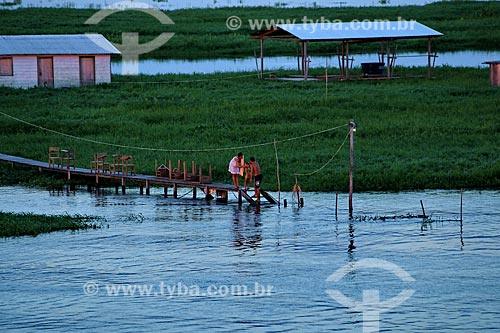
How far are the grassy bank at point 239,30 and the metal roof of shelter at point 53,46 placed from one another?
60.5ft

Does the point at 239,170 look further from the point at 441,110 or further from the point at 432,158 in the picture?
the point at 441,110

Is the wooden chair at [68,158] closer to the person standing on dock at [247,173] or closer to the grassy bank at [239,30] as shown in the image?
the person standing on dock at [247,173]

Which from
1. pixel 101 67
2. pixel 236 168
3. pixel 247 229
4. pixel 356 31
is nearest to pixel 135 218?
pixel 247 229

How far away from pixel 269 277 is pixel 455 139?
21.0 meters

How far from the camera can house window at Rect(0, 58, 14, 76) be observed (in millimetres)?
65750

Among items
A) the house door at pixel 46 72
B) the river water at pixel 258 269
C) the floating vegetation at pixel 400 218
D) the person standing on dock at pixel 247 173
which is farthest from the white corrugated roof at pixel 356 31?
the floating vegetation at pixel 400 218

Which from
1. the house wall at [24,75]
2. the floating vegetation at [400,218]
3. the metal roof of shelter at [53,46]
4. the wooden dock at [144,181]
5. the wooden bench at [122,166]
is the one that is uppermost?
the metal roof of shelter at [53,46]

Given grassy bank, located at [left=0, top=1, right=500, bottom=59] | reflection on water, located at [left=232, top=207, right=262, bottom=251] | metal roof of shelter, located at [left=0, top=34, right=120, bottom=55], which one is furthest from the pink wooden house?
reflection on water, located at [left=232, top=207, right=262, bottom=251]

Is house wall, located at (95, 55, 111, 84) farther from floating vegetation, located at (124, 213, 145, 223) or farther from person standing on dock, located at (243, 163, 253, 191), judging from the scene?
floating vegetation, located at (124, 213, 145, 223)

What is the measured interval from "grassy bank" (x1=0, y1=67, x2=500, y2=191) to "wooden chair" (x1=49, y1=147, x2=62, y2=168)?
36.0 inches

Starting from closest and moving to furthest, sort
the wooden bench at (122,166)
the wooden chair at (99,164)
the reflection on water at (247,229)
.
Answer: the reflection on water at (247,229) < the wooden bench at (122,166) < the wooden chair at (99,164)

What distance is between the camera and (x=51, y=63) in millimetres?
66562

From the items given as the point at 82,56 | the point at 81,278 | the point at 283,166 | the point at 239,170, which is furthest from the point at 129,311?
the point at 82,56

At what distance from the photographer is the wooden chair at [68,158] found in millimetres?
44844
